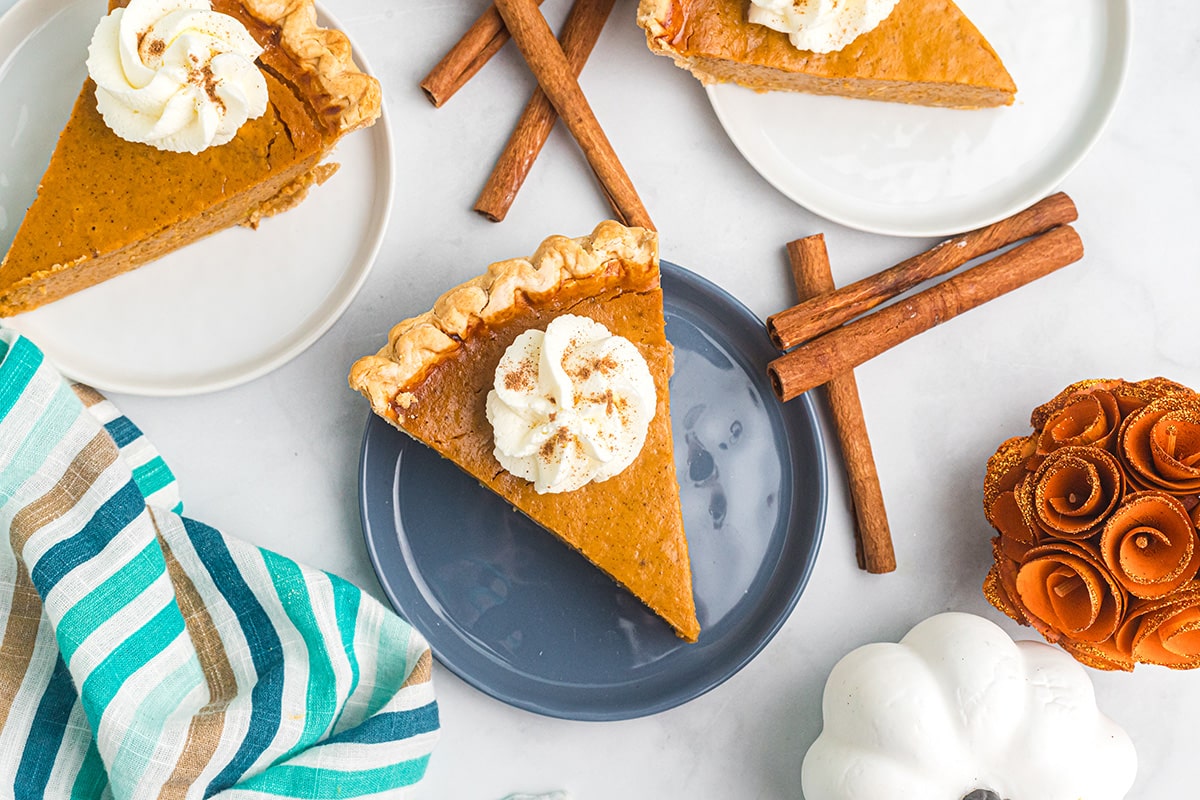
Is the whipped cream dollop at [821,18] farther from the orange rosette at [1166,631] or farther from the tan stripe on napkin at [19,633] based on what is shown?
the tan stripe on napkin at [19,633]

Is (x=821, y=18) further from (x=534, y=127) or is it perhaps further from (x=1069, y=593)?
(x=1069, y=593)

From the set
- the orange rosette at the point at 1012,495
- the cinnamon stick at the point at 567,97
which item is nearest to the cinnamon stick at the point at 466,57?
the cinnamon stick at the point at 567,97

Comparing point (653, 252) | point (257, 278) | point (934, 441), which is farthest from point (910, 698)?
point (257, 278)

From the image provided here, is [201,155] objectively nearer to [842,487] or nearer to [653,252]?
[653,252]

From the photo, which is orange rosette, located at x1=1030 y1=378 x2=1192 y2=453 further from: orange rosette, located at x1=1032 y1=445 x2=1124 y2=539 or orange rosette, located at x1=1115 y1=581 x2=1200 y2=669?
orange rosette, located at x1=1115 y1=581 x2=1200 y2=669

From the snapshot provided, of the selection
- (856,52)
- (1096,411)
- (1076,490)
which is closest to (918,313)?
(1096,411)

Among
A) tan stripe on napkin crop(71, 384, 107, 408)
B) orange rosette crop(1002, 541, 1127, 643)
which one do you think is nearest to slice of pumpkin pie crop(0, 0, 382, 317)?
tan stripe on napkin crop(71, 384, 107, 408)
